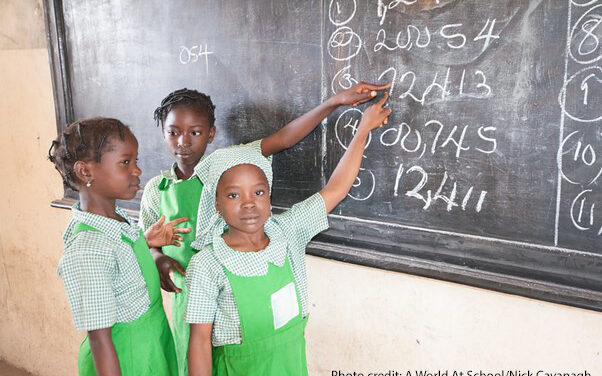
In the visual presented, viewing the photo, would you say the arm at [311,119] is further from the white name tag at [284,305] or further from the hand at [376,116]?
the white name tag at [284,305]

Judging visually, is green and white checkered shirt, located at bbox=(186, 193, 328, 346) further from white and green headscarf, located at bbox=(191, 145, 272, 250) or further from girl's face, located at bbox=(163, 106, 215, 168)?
girl's face, located at bbox=(163, 106, 215, 168)

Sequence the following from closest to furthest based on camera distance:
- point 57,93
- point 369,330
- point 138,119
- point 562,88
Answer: point 562,88
point 369,330
point 138,119
point 57,93

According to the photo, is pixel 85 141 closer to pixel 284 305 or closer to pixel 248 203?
pixel 248 203

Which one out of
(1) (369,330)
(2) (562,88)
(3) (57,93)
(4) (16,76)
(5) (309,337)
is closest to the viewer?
(2) (562,88)

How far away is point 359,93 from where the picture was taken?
5.38 feet

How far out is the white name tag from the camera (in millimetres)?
1450

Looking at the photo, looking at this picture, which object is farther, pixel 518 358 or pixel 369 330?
pixel 369 330

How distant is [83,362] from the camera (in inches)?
59.9

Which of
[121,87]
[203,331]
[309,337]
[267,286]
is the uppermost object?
[121,87]

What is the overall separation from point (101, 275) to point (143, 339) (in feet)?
0.94

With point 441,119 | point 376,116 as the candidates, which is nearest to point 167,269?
point 376,116

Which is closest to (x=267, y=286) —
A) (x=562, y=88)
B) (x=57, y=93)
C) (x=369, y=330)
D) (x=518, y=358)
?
(x=369, y=330)

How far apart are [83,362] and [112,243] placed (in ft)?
1.30

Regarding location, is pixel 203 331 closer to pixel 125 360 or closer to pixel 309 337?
pixel 125 360
